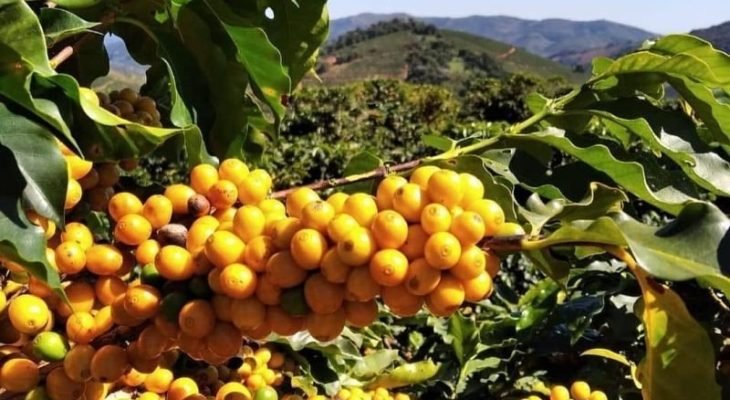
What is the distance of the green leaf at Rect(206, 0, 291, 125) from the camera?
3.63ft

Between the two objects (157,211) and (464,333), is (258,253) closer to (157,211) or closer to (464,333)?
(157,211)

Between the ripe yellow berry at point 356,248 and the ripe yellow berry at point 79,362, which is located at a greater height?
the ripe yellow berry at point 356,248

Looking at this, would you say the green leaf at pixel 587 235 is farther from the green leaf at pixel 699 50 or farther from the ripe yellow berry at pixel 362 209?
the green leaf at pixel 699 50

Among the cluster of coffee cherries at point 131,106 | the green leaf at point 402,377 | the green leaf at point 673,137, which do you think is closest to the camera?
the green leaf at point 673,137

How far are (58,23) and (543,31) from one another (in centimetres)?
15917

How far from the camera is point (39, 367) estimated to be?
3.06ft

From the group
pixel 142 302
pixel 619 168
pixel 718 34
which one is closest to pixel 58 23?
pixel 142 302

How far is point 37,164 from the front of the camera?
0.80 m

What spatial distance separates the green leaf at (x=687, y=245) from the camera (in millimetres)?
716

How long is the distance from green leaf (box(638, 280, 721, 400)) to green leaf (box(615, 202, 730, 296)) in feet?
0.19

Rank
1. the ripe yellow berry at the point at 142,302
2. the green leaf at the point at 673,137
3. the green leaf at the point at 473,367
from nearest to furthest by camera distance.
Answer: the ripe yellow berry at the point at 142,302 < the green leaf at the point at 673,137 < the green leaf at the point at 473,367

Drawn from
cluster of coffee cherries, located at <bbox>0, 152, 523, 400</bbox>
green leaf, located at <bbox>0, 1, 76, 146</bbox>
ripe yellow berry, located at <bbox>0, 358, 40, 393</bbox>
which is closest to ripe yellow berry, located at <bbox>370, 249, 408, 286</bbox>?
cluster of coffee cherries, located at <bbox>0, 152, 523, 400</bbox>

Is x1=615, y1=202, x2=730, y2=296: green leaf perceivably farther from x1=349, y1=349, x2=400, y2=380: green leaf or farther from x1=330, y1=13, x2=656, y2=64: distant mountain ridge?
x1=330, y1=13, x2=656, y2=64: distant mountain ridge

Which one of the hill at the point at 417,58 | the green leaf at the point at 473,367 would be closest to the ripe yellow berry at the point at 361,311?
the green leaf at the point at 473,367
